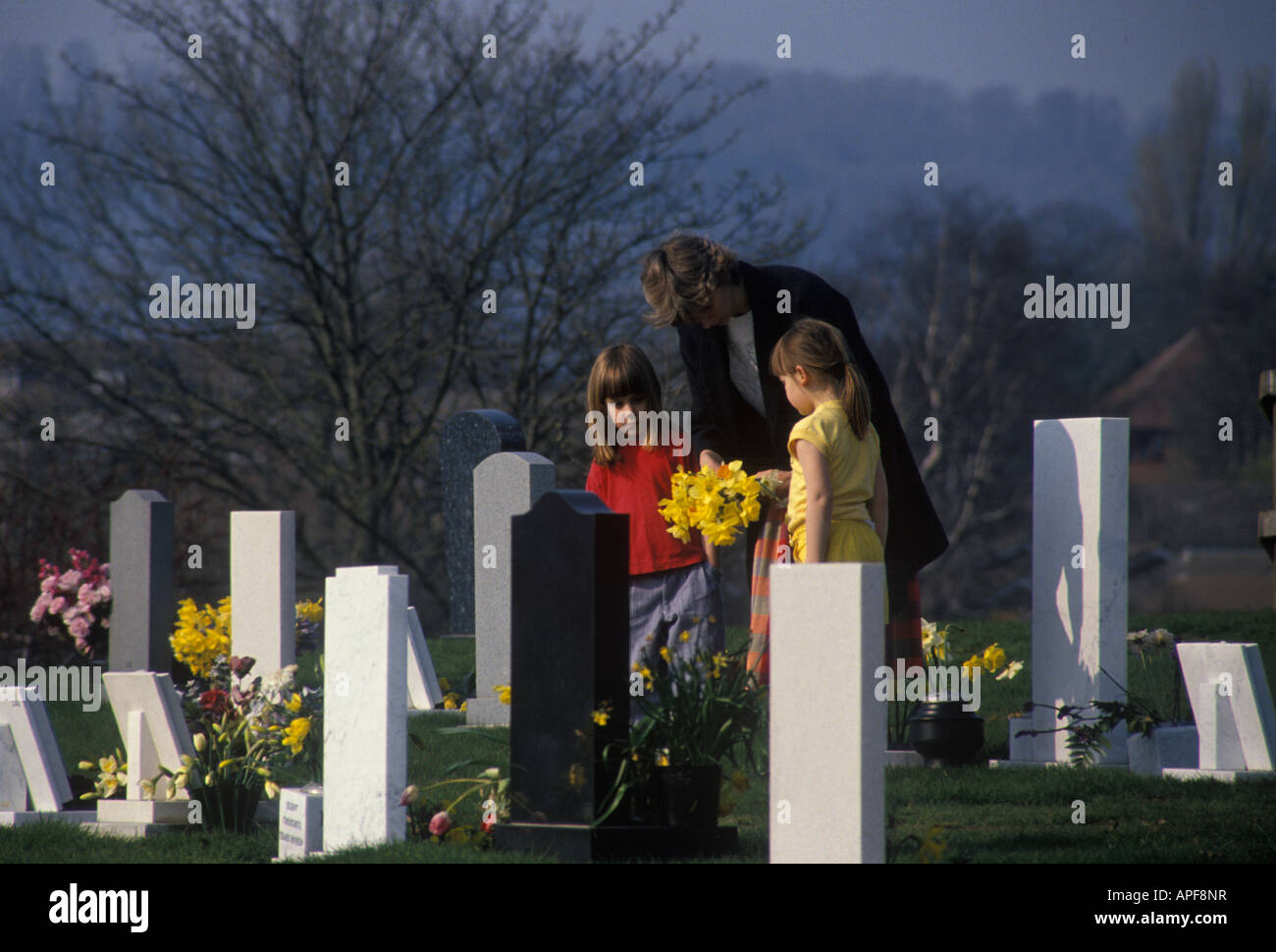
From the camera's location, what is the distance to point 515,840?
390cm

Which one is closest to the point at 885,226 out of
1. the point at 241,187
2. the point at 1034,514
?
the point at 241,187

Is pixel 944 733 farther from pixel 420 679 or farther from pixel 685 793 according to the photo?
pixel 420 679

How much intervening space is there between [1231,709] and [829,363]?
Result: 198 cm

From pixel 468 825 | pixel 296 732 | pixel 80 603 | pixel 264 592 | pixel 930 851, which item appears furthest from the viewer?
pixel 80 603

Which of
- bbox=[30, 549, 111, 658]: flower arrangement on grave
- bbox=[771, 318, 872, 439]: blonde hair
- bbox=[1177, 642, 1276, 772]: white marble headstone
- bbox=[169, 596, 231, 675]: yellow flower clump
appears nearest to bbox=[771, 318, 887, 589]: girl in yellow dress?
bbox=[771, 318, 872, 439]: blonde hair

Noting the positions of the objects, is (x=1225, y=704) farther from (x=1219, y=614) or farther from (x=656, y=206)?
(x=656, y=206)

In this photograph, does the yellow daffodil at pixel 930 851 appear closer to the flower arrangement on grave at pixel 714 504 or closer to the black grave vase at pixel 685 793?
the black grave vase at pixel 685 793

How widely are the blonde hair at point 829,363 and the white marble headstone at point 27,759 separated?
3.11m

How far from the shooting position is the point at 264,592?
5.51 metres

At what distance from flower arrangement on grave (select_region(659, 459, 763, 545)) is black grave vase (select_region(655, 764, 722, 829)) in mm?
875

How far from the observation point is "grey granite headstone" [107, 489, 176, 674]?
5.54 metres

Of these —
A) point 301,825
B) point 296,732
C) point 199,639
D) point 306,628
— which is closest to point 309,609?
point 306,628

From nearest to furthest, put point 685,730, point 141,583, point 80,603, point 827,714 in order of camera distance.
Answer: point 827,714 → point 685,730 → point 141,583 → point 80,603
